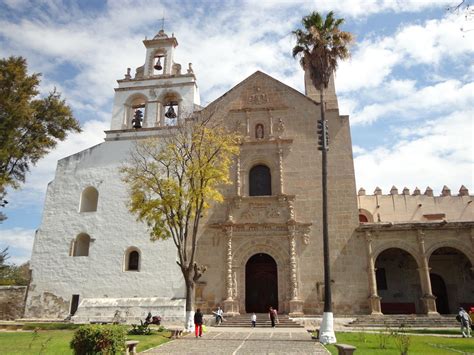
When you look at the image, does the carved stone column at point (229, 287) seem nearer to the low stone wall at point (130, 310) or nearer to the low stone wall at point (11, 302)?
the low stone wall at point (130, 310)

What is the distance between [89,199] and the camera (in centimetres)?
2405

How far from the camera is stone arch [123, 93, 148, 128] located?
80.2ft

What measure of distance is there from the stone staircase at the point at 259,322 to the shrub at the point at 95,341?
414 inches

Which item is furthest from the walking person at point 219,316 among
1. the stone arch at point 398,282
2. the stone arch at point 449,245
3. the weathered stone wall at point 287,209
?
the stone arch at point 449,245

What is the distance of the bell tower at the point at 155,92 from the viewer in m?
23.9

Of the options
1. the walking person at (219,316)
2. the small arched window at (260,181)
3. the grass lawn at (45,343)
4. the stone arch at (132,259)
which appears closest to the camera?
the grass lawn at (45,343)

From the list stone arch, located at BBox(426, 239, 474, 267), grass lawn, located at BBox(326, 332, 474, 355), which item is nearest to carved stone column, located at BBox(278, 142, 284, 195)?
stone arch, located at BBox(426, 239, 474, 267)

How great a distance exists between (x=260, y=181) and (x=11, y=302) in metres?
15.5

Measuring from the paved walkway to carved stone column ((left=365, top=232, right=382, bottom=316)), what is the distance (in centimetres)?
508

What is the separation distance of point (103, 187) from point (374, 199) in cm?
1965

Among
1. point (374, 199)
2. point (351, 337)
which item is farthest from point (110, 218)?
point (374, 199)

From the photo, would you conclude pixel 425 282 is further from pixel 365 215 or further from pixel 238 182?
pixel 365 215

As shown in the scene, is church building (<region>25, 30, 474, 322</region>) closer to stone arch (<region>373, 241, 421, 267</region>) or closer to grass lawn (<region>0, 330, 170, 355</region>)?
stone arch (<region>373, 241, 421, 267</region>)

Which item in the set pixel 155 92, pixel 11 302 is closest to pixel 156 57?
pixel 155 92
